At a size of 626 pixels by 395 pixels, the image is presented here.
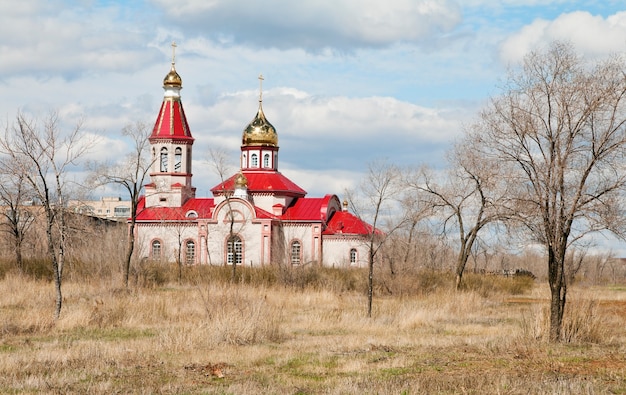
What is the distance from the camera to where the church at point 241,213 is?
5978 cm

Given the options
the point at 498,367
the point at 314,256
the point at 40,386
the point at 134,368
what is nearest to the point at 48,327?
the point at 134,368

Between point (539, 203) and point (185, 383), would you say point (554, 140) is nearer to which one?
point (539, 203)

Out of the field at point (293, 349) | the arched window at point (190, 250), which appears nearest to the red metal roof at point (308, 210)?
the arched window at point (190, 250)

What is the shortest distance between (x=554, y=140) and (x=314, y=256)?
4303 centimetres

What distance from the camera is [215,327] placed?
16188 millimetres

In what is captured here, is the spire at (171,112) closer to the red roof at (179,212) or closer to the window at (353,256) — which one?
the red roof at (179,212)

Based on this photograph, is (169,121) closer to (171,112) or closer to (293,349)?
(171,112)

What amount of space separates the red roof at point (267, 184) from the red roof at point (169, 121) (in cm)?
459

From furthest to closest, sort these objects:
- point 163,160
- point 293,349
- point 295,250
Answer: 1. point 163,160
2. point 295,250
3. point 293,349

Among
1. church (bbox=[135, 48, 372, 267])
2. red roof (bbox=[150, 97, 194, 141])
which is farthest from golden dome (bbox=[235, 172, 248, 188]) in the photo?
red roof (bbox=[150, 97, 194, 141])

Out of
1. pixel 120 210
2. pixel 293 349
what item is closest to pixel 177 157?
pixel 293 349

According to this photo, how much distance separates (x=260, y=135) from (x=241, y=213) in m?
7.44

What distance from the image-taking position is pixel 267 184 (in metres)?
62.7

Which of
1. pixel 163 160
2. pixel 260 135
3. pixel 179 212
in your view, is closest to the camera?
pixel 179 212
